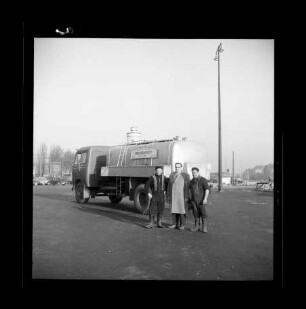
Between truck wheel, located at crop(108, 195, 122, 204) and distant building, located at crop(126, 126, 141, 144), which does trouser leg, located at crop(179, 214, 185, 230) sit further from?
truck wheel, located at crop(108, 195, 122, 204)

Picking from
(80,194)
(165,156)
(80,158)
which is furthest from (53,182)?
(165,156)

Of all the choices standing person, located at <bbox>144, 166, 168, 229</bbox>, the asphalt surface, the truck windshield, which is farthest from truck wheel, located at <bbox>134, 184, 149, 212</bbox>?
the truck windshield

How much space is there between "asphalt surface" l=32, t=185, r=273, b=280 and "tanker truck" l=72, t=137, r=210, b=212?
172 cm

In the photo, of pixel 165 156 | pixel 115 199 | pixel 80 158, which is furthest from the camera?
pixel 80 158

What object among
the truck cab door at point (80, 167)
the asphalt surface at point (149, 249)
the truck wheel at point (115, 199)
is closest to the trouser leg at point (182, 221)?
the asphalt surface at point (149, 249)

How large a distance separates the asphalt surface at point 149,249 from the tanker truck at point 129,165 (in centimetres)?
172

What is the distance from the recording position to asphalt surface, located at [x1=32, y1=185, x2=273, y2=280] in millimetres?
4957

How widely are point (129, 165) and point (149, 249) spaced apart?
5.72m

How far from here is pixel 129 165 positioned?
11.5 m

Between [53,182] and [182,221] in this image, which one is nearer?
[182,221]

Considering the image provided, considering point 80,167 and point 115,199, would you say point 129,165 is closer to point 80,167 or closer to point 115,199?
point 115,199
